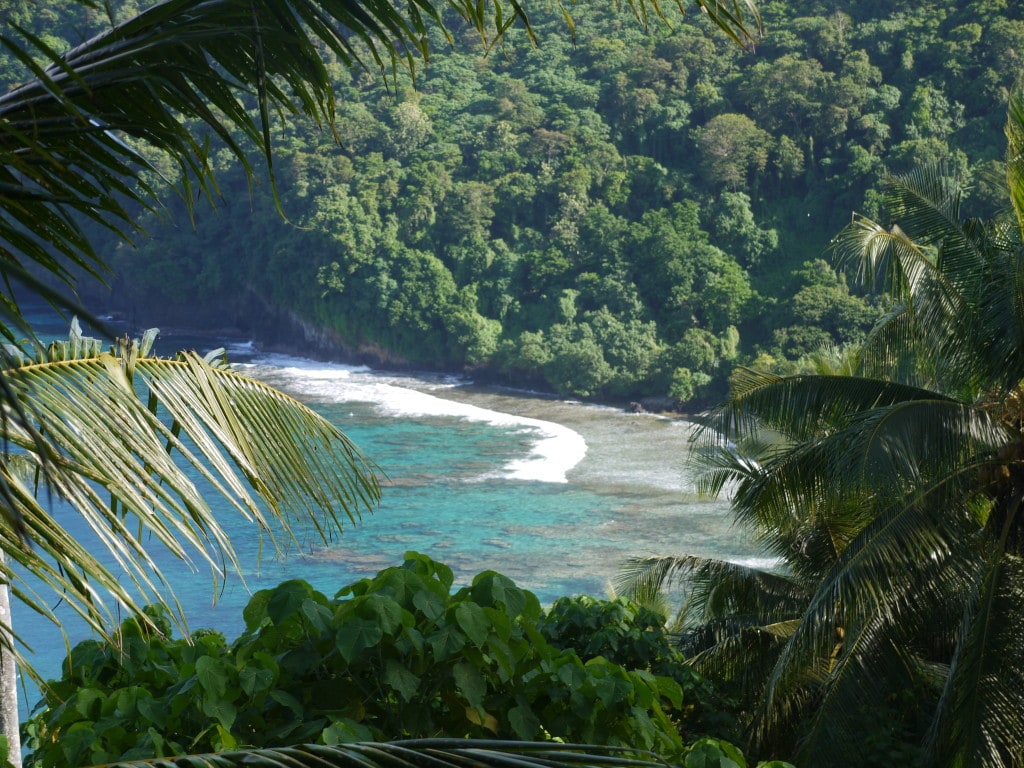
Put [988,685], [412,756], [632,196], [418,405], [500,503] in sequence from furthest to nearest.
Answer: [632,196], [418,405], [500,503], [988,685], [412,756]

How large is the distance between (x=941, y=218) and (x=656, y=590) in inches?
150

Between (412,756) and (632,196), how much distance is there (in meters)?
38.3

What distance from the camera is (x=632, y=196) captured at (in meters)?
38.8

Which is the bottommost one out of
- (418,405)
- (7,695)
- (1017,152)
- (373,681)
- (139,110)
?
(418,405)

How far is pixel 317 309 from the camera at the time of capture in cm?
4091

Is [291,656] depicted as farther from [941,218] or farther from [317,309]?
[317,309]

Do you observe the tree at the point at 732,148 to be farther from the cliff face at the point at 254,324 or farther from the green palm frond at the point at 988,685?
the green palm frond at the point at 988,685

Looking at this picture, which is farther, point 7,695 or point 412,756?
point 7,695

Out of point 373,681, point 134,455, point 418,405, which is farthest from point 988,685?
point 418,405

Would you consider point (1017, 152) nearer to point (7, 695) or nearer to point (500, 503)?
point (7, 695)

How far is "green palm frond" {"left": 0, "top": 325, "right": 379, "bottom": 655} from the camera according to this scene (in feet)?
4.94

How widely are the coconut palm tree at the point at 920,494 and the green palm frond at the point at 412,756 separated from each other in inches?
179

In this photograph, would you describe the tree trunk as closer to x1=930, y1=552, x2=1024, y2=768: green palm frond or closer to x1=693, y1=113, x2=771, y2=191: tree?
x1=930, y1=552, x2=1024, y2=768: green palm frond

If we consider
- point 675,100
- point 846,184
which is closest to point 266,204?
point 675,100
